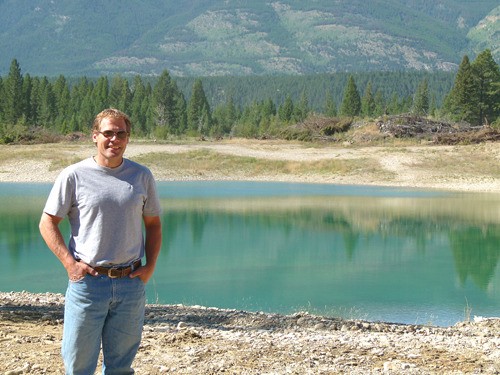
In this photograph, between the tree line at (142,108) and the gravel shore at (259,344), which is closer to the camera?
the gravel shore at (259,344)

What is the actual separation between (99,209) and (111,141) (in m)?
0.47

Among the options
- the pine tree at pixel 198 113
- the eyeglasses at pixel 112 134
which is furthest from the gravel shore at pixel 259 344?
the pine tree at pixel 198 113

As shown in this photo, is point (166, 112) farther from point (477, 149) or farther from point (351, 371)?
point (351, 371)

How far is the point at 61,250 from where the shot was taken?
5340 mm

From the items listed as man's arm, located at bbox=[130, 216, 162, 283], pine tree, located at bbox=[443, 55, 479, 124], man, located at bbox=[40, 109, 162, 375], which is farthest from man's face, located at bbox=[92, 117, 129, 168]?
pine tree, located at bbox=[443, 55, 479, 124]

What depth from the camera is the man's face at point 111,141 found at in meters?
5.44

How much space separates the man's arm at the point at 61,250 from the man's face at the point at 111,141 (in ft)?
1.63

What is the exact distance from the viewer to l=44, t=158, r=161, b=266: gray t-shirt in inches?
210

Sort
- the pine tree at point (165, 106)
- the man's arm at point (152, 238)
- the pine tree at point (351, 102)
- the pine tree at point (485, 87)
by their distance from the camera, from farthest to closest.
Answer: the pine tree at point (165, 106), the pine tree at point (351, 102), the pine tree at point (485, 87), the man's arm at point (152, 238)

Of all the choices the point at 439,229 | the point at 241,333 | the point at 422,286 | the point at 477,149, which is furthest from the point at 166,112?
the point at 241,333

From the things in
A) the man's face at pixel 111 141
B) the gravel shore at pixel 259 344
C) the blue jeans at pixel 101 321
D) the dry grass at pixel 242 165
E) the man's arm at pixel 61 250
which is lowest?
the dry grass at pixel 242 165

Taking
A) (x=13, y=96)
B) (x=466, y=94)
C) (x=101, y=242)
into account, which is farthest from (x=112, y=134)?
(x=13, y=96)

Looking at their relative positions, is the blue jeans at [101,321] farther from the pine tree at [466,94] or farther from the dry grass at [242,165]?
the pine tree at [466,94]

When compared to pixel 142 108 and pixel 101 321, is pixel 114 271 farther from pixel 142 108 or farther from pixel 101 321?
pixel 142 108
